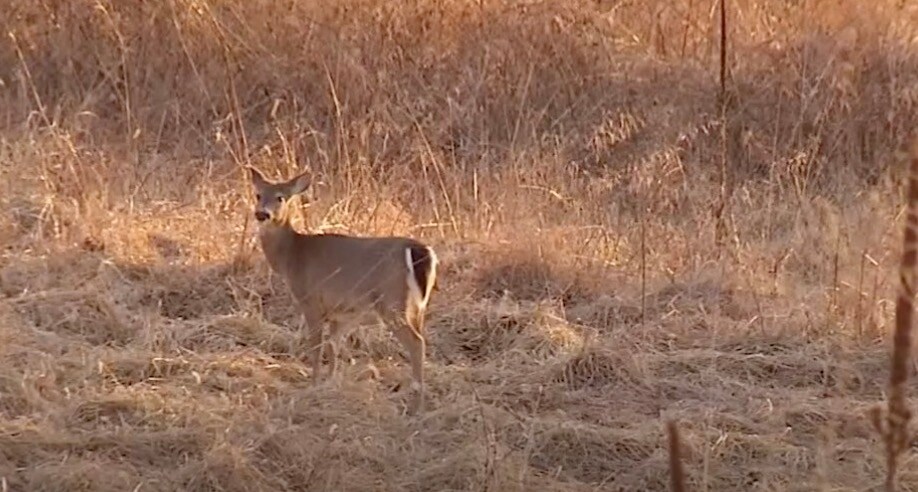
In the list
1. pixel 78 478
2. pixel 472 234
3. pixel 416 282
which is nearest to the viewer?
pixel 78 478

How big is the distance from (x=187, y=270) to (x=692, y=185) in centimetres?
302

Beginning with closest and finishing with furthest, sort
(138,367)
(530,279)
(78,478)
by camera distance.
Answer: (78,478)
(138,367)
(530,279)

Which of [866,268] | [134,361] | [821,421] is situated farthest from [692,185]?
[134,361]

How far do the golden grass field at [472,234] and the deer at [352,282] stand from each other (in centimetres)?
15

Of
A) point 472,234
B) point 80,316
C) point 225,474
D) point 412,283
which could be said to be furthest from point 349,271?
point 472,234

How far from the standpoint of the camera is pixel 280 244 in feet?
17.6

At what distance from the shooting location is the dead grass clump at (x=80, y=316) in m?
5.28

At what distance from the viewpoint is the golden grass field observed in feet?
14.0

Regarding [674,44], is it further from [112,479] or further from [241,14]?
[112,479]

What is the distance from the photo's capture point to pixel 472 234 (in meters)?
6.83

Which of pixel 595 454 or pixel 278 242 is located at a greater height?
pixel 278 242

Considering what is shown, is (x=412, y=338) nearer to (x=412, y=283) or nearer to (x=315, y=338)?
(x=412, y=283)

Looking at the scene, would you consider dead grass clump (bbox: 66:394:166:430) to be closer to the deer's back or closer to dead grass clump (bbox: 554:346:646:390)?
the deer's back

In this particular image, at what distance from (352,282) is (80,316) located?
112 centimetres
